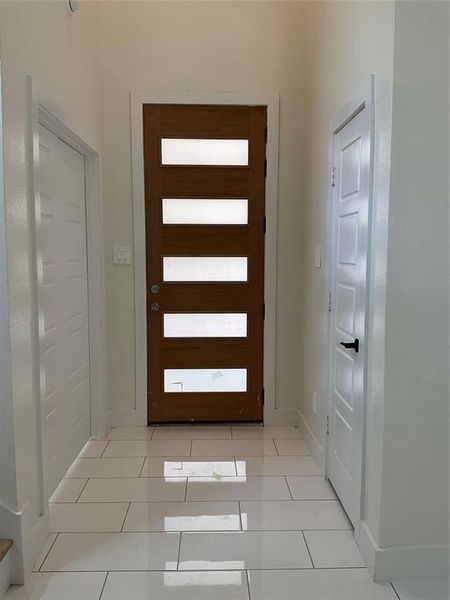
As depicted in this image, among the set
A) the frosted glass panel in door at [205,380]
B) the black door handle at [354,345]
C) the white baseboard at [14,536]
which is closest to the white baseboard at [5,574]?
the white baseboard at [14,536]

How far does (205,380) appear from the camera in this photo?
3656 millimetres

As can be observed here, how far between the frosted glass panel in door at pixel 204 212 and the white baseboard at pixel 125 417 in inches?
57.0

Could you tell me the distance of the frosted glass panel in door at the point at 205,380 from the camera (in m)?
3.63

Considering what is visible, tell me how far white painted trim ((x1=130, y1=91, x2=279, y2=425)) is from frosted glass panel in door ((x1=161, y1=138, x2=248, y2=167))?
0.18 m

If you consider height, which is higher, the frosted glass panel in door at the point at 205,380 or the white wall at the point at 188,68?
the white wall at the point at 188,68

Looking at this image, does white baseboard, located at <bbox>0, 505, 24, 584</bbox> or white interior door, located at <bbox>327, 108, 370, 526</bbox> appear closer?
white baseboard, located at <bbox>0, 505, 24, 584</bbox>

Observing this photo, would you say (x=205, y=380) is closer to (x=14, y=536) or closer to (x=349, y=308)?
(x=349, y=308)

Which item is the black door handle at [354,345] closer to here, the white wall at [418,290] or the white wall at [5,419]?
the white wall at [418,290]

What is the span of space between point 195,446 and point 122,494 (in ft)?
2.48

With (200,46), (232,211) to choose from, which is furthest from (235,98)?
(232,211)

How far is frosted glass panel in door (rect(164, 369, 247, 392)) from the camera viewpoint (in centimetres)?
363

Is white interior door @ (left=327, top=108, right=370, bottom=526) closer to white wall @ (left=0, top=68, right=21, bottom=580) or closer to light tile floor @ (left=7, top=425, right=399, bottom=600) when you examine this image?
light tile floor @ (left=7, top=425, right=399, bottom=600)

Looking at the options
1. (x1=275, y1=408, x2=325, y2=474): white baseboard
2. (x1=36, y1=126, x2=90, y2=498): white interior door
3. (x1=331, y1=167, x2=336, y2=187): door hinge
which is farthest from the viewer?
(x1=275, y1=408, x2=325, y2=474): white baseboard

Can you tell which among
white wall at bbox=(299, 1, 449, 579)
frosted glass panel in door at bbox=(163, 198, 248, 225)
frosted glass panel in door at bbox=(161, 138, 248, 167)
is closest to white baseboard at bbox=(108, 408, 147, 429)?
frosted glass panel in door at bbox=(163, 198, 248, 225)
